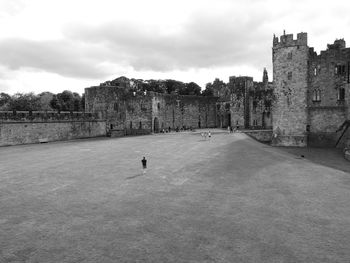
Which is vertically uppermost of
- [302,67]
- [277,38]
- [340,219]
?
[277,38]

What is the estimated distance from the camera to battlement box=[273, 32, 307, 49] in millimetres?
35438

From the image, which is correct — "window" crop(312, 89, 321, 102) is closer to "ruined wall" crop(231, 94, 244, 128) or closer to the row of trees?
"ruined wall" crop(231, 94, 244, 128)

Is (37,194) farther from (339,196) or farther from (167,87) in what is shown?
(167,87)

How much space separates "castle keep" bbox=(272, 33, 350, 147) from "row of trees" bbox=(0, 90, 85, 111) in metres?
50.4

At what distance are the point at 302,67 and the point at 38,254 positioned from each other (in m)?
36.2

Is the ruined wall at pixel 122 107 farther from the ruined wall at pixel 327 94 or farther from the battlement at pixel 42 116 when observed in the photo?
the ruined wall at pixel 327 94

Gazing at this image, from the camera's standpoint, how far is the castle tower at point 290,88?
35.8m

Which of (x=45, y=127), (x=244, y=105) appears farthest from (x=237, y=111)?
(x=45, y=127)

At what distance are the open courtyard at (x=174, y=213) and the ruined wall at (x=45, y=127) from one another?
15886 millimetres

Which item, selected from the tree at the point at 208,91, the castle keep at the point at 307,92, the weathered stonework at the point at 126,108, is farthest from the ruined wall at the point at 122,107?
the tree at the point at 208,91

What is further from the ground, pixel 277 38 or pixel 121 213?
pixel 277 38

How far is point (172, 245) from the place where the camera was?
8.14 m

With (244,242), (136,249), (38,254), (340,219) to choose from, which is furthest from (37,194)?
(340,219)

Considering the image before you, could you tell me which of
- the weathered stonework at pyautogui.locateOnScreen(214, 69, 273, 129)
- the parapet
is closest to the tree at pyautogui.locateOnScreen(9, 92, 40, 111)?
the weathered stonework at pyautogui.locateOnScreen(214, 69, 273, 129)
